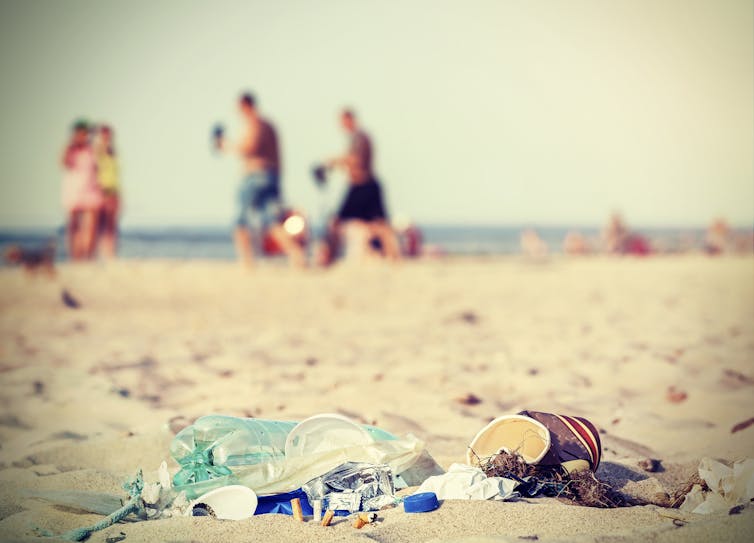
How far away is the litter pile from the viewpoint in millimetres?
2283

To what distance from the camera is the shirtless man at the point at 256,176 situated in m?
7.52

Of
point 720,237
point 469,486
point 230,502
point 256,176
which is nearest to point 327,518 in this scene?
point 230,502

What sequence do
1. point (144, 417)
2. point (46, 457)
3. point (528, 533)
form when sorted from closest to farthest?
point (528, 533)
point (46, 457)
point (144, 417)

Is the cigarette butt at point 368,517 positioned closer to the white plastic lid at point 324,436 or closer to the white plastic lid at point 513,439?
the white plastic lid at point 324,436

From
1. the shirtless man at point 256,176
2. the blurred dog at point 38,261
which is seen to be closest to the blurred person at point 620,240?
the shirtless man at point 256,176

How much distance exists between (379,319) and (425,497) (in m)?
3.71

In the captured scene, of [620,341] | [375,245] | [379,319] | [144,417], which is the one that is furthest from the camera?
[375,245]

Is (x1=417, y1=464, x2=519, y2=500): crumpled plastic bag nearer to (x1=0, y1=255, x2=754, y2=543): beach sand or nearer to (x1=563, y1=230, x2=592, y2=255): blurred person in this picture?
(x1=0, y1=255, x2=754, y2=543): beach sand

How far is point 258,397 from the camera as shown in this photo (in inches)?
148

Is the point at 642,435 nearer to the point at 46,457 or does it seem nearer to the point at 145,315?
the point at 46,457

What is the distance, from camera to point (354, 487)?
2.38 meters

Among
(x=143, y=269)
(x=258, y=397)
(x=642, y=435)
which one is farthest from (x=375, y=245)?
(x=642, y=435)

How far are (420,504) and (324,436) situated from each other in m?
0.47

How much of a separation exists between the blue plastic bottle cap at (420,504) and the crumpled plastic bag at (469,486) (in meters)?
0.10
